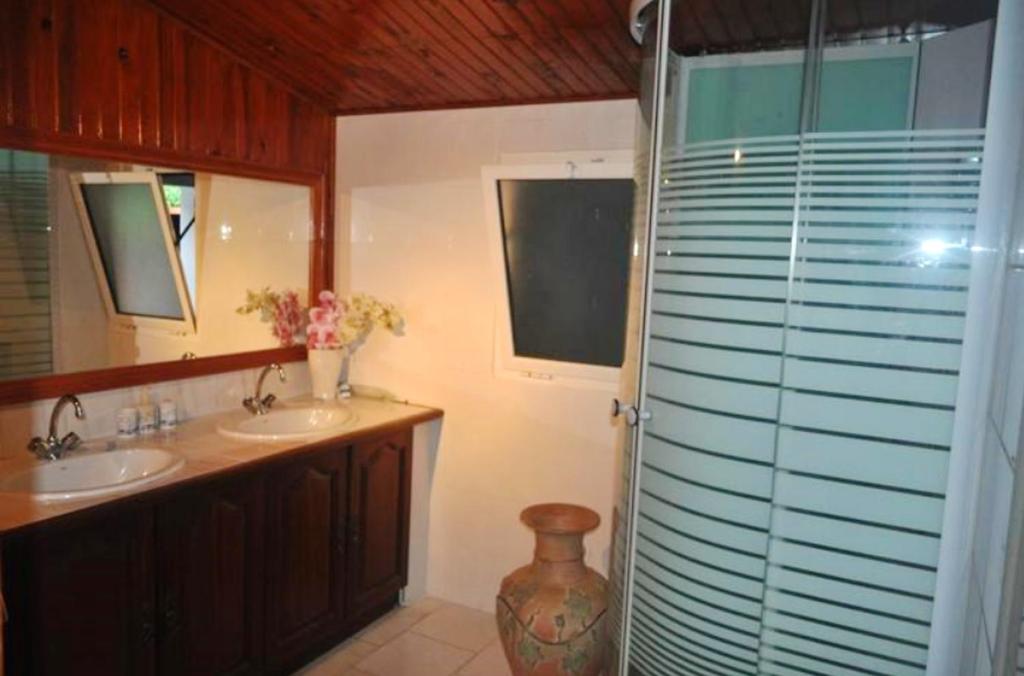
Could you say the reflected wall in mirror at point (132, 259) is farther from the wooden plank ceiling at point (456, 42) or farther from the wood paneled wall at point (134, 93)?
the wooden plank ceiling at point (456, 42)

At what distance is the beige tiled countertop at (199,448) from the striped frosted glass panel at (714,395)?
130 centimetres

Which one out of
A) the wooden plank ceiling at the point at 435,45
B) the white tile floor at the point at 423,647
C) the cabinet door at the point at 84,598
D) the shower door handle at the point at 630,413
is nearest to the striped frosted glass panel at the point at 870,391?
the shower door handle at the point at 630,413

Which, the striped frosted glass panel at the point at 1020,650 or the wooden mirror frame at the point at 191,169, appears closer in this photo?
the striped frosted glass panel at the point at 1020,650

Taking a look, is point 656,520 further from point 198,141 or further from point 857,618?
point 198,141

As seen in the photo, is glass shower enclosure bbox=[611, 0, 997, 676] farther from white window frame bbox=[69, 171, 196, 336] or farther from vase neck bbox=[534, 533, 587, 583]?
white window frame bbox=[69, 171, 196, 336]

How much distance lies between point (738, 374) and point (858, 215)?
38 cm

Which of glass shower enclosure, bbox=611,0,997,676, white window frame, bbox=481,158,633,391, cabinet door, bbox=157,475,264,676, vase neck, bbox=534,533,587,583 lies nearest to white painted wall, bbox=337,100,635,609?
white window frame, bbox=481,158,633,391

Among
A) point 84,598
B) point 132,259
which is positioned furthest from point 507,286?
point 84,598

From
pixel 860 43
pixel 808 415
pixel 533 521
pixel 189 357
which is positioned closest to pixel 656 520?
pixel 808 415

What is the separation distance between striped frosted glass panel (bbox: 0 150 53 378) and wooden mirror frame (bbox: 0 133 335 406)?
0.05m

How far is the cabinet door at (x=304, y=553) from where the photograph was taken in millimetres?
2453

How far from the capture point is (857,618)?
1383 millimetres

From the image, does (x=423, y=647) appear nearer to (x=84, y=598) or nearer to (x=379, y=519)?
(x=379, y=519)

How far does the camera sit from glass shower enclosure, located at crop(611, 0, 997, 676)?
1.30 m
